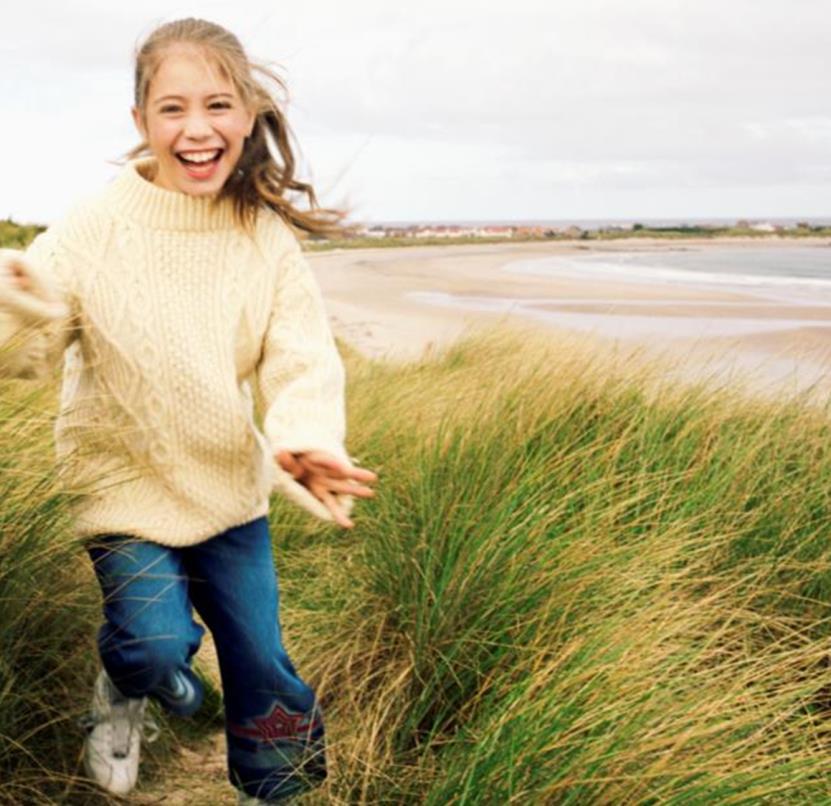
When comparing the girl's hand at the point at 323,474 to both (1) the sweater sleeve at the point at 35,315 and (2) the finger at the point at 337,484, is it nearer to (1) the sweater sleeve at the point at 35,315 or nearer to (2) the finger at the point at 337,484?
(2) the finger at the point at 337,484

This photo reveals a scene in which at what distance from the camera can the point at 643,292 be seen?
69.5ft

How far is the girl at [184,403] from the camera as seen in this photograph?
7.26ft

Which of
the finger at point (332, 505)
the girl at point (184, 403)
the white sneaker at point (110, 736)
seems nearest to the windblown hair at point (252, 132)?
the girl at point (184, 403)

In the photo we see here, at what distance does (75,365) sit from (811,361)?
8677mm

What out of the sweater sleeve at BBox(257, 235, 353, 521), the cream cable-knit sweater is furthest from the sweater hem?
the sweater sleeve at BBox(257, 235, 353, 521)

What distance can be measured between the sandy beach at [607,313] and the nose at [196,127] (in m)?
2.68

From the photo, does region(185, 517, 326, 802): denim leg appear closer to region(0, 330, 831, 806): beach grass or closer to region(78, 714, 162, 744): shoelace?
region(0, 330, 831, 806): beach grass

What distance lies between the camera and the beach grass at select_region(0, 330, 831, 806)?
2.00 m

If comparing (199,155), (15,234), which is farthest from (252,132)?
(15,234)

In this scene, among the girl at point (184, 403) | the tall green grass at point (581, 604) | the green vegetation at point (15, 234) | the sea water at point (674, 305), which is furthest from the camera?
the green vegetation at point (15, 234)

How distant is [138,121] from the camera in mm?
2455

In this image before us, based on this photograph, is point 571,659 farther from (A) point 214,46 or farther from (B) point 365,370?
(B) point 365,370

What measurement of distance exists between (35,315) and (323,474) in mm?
622

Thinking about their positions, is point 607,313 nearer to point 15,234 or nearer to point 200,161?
point 15,234
